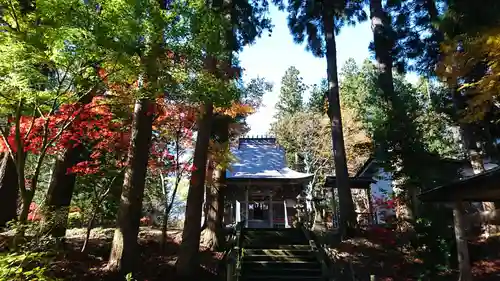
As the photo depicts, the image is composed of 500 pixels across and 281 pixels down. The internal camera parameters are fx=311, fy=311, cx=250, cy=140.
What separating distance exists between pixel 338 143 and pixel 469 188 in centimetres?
582

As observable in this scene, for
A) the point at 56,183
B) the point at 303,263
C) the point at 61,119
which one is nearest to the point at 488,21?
the point at 303,263

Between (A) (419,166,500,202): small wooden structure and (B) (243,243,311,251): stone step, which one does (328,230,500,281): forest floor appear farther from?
(A) (419,166,500,202): small wooden structure

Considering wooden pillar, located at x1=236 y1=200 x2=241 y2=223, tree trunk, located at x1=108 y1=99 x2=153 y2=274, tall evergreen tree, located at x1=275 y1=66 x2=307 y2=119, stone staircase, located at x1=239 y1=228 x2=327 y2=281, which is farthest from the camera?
tall evergreen tree, located at x1=275 y1=66 x2=307 y2=119

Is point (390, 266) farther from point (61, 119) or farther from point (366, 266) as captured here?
point (61, 119)

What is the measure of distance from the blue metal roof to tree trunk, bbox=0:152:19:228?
7.67m

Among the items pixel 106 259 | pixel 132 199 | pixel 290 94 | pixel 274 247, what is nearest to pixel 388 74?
pixel 274 247

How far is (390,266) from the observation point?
890 cm

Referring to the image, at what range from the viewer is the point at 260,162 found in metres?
16.4

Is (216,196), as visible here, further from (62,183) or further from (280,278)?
(62,183)

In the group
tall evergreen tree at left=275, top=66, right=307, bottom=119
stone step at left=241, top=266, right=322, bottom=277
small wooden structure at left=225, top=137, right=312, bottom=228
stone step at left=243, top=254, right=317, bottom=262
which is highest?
tall evergreen tree at left=275, top=66, right=307, bottom=119

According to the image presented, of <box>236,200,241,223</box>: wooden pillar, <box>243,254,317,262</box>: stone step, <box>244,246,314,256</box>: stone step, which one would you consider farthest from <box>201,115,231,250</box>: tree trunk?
<box>236,200,241,223</box>: wooden pillar

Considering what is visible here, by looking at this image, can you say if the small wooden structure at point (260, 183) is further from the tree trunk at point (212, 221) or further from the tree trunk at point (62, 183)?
the tree trunk at point (62, 183)

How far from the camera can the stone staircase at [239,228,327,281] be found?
8078mm

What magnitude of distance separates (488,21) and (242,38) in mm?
8063
